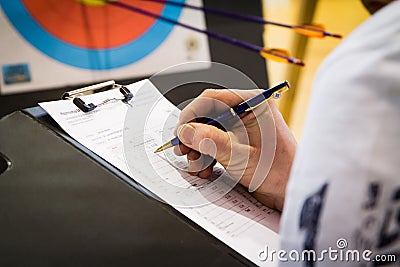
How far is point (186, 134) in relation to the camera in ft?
1.54

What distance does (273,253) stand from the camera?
1.31 feet

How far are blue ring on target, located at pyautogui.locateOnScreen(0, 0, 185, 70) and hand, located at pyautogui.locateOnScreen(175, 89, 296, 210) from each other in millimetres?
697

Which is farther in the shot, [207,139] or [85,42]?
[85,42]

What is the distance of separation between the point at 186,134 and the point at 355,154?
9.9 inches

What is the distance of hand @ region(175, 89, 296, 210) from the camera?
47cm

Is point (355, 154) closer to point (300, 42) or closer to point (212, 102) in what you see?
point (212, 102)

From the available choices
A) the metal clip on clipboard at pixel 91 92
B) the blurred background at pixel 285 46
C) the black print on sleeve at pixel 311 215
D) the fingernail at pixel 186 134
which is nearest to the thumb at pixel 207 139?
the fingernail at pixel 186 134

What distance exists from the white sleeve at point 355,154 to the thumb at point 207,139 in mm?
204

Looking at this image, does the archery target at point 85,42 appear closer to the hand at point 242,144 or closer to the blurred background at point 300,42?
the blurred background at point 300,42

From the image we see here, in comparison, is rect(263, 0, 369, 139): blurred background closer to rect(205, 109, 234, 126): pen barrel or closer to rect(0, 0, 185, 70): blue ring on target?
rect(0, 0, 185, 70): blue ring on target

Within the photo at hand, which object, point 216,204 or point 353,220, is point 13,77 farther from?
point 353,220

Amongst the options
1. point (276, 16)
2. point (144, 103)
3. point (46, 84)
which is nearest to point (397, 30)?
point (144, 103)

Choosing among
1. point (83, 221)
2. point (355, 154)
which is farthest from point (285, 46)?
point (355, 154)

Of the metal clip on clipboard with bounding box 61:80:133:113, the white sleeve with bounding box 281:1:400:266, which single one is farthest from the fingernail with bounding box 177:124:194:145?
the white sleeve with bounding box 281:1:400:266
